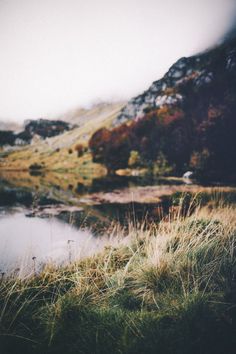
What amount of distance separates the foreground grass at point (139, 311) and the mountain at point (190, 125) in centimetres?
1129

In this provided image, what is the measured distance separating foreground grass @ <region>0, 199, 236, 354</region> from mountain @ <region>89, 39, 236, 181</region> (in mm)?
11294

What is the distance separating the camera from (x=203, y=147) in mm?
17328

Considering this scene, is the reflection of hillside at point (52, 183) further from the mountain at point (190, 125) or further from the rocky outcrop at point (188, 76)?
the rocky outcrop at point (188, 76)

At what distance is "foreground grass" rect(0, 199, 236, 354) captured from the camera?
2.27 meters

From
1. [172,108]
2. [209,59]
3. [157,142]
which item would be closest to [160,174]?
[157,142]

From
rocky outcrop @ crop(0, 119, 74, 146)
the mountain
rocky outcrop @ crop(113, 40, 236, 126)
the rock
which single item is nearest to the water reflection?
the mountain

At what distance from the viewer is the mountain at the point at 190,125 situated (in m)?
15.8

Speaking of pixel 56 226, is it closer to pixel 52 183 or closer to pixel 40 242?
pixel 40 242

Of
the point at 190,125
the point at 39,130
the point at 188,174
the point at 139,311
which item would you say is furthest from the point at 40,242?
the point at 39,130

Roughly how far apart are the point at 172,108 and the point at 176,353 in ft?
78.6

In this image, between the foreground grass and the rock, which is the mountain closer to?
the rock

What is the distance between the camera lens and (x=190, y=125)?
20172 millimetres

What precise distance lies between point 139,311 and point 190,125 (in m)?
18.9

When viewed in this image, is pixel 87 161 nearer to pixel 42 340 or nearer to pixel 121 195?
pixel 121 195
